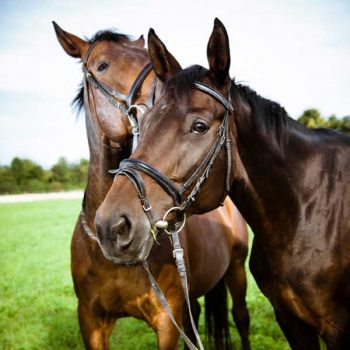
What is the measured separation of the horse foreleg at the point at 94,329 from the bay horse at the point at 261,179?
53.9 inches

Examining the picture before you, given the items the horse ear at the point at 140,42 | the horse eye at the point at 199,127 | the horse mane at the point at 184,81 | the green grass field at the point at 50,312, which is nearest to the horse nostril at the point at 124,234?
the horse eye at the point at 199,127

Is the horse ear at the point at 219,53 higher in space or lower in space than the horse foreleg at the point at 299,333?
higher

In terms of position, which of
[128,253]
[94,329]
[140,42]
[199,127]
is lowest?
[94,329]

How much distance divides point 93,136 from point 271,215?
1.50m

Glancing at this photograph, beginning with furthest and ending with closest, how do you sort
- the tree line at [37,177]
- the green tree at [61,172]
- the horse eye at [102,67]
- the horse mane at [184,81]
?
the green tree at [61,172] → the tree line at [37,177] → the horse eye at [102,67] → the horse mane at [184,81]

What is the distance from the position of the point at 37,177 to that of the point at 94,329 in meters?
66.2

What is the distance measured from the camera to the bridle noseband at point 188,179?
5.89ft

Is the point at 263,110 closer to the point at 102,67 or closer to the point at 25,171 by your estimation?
the point at 102,67

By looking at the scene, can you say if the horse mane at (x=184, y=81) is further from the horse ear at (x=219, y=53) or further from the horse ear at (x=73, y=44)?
the horse ear at (x=73, y=44)

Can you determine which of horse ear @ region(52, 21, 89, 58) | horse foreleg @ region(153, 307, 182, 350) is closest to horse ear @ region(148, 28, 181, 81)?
horse ear @ region(52, 21, 89, 58)

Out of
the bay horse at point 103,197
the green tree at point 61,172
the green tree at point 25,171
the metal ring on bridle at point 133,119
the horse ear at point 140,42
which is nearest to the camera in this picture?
the metal ring on bridle at point 133,119

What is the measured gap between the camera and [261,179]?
237cm

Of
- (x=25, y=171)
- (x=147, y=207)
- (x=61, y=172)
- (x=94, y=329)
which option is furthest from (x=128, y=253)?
(x=61, y=172)

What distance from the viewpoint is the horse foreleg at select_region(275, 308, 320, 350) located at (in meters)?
2.59
